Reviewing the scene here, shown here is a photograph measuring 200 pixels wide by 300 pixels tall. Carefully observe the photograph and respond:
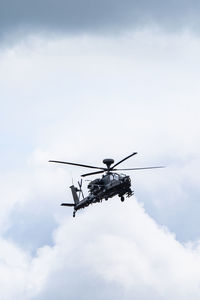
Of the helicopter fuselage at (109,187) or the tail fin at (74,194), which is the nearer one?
the helicopter fuselage at (109,187)

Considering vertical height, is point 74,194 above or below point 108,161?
below

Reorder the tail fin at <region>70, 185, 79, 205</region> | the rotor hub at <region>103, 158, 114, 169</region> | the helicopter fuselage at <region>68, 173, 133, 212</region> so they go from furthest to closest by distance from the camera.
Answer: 1. the tail fin at <region>70, 185, 79, 205</region>
2. the rotor hub at <region>103, 158, 114, 169</region>
3. the helicopter fuselage at <region>68, 173, 133, 212</region>

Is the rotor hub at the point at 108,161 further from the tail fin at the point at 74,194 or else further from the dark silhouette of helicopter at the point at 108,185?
the tail fin at the point at 74,194

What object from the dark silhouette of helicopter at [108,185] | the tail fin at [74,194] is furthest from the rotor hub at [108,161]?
the tail fin at [74,194]

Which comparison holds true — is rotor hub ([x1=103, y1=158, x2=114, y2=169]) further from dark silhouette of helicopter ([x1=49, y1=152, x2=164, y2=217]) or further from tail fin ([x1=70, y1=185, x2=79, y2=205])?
tail fin ([x1=70, y1=185, x2=79, y2=205])

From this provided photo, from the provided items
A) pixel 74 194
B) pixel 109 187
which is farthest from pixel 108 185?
pixel 74 194

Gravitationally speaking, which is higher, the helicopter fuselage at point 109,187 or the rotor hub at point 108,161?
the rotor hub at point 108,161

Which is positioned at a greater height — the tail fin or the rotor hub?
the rotor hub

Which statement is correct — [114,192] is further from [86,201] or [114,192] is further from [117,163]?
[86,201]

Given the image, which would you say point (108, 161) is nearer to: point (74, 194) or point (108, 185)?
point (108, 185)

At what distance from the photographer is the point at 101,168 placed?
92562mm

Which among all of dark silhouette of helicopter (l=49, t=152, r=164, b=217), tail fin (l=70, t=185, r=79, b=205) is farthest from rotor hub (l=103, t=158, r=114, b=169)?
tail fin (l=70, t=185, r=79, b=205)

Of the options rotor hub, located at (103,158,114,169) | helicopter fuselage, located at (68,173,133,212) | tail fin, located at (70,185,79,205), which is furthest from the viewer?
tail fin, located at (70,185,79,205)

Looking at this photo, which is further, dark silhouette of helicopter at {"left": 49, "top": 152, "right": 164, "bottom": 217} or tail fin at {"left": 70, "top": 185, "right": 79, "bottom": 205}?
tail fin at {"left": 70, "top": 185, "right": 79, "bottom": 205}
